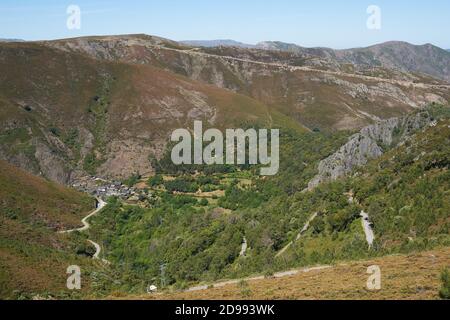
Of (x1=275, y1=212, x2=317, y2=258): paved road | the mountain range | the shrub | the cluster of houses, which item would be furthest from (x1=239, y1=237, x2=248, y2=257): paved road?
the cluster of houses

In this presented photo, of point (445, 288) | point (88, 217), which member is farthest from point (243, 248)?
point (88, 217)

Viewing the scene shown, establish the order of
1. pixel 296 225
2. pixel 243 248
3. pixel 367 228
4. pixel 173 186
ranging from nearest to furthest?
pixel 367 228, pixel 296 225, pixel 243 248, pixel 173 186

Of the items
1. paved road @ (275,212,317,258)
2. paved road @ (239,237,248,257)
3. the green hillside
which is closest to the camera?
the green hillside


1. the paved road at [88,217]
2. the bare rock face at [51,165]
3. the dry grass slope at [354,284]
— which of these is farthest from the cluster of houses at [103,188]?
the dry grass slope at [354,284]

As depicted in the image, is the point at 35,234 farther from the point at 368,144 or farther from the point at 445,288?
the point at 368,144

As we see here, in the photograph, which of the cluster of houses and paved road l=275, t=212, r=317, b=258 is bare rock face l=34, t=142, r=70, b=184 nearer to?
the cluster of houses

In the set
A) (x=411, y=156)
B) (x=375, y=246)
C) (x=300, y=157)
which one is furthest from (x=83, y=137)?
(x=375, y=246)

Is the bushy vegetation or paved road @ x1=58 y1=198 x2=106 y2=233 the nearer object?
the bushy vegetation

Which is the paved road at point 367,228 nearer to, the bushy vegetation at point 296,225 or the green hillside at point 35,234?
the bushy vegetation at point 296,225

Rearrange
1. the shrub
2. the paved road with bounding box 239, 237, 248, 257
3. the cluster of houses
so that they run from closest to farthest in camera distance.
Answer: the shrub → the paved road with bounding box 239, 237, 248, 257 → the cluster of houses

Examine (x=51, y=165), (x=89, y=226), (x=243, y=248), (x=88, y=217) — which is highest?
(x=51, y=165)
